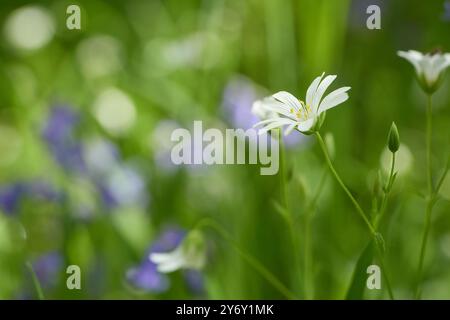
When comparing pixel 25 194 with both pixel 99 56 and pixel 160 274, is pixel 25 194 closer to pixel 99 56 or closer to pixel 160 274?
pixel 160 274

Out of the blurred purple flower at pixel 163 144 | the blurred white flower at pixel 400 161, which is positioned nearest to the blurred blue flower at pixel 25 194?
the blurred purple flower at pixel 163 144

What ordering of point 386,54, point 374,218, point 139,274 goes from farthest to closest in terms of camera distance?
point 386,54 < point 139,274 < point 374,218

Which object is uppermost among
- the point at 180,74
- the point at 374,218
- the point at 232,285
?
the point at 180,74

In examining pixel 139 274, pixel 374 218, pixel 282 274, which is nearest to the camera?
pixel 374 218

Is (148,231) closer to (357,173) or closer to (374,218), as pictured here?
(357,173)

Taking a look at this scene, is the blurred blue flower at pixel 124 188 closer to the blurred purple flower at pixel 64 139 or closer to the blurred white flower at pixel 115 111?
the blurred purple flower at pixel 64 139

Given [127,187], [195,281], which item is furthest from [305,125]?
[127,187]
